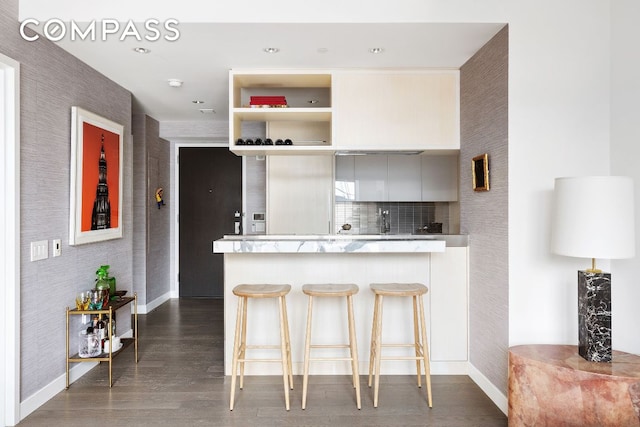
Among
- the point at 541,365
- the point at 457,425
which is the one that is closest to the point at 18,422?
the point at 457,425

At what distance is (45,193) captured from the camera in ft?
9.40

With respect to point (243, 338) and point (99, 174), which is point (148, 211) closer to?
point (99, 174)

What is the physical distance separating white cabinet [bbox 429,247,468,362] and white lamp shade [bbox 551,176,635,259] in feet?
3.81

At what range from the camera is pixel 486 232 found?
2.99m

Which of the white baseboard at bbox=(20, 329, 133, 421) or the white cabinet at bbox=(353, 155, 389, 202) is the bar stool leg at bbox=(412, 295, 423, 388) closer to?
the white cabinet at bbox=(353, 155, 389, 202)

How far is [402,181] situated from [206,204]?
107 inches

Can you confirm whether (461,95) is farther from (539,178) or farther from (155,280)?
(155,280)

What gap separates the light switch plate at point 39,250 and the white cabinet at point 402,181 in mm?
3448

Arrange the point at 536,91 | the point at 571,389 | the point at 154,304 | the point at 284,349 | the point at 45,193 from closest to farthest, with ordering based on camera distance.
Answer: the point at 571,389, the point at 536,91, the point at 284,349, the point at 45,193, the point at 154,304

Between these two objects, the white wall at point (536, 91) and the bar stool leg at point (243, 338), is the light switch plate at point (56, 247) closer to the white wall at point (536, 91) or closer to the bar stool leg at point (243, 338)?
the bar stool leg at point (243, 338)

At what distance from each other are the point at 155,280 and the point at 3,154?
3344mm

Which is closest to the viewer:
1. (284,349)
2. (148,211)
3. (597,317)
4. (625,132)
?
(597,317)

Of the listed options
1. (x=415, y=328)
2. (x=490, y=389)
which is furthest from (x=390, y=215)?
(x=490, y=389)

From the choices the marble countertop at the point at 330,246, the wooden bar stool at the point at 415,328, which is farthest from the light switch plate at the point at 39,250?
the wooden bar stool at the point at 415,328
